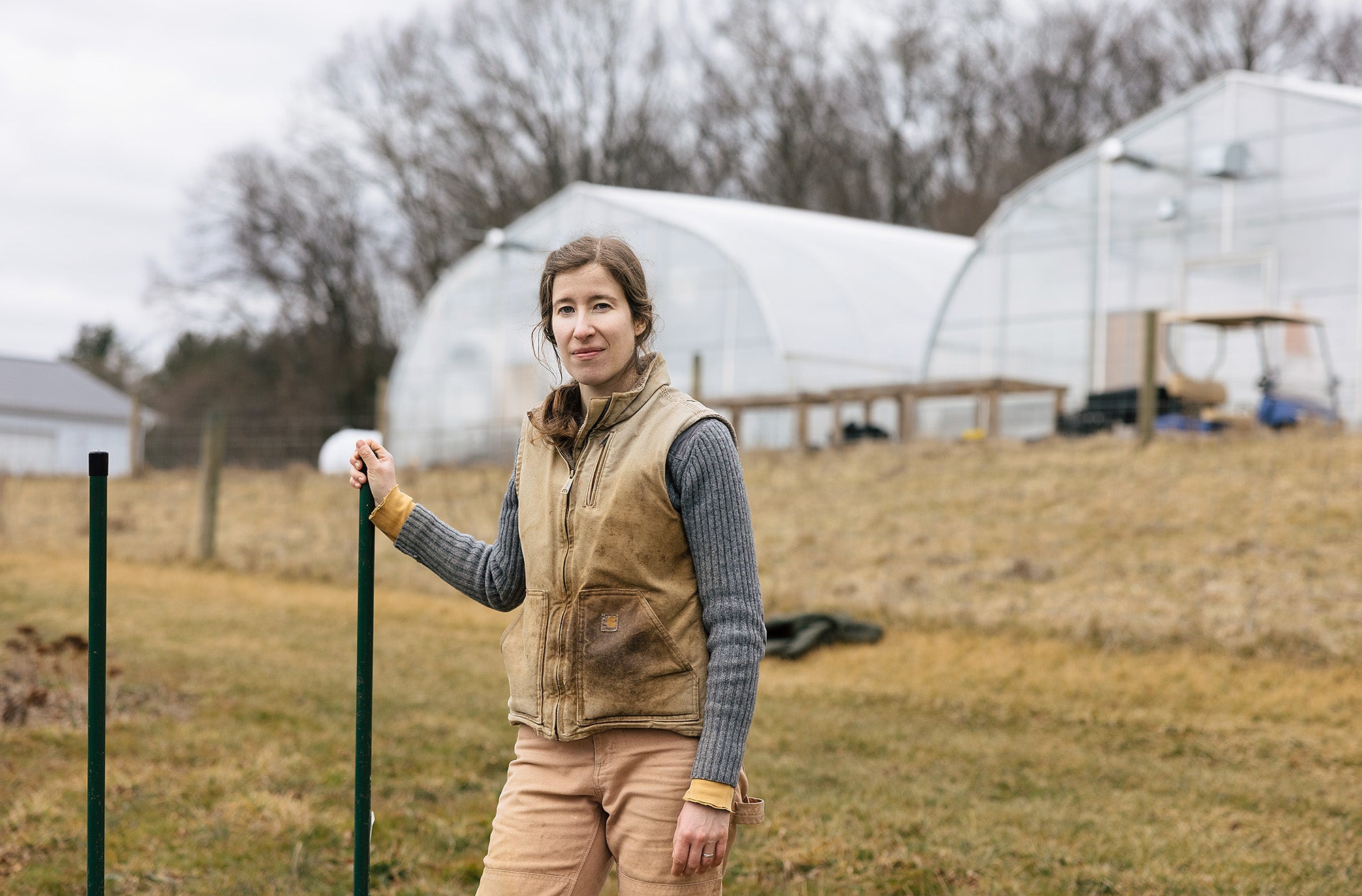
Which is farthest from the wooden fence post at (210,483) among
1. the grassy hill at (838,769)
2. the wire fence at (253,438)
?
the wire fence at (253,438)

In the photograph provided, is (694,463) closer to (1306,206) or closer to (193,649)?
(193,649)

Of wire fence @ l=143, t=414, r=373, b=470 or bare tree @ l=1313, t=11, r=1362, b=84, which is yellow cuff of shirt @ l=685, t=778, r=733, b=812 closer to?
wire fence @ l=143, t=414, r=373, b=470

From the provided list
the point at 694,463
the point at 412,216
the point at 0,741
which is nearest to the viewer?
the point at 694,463

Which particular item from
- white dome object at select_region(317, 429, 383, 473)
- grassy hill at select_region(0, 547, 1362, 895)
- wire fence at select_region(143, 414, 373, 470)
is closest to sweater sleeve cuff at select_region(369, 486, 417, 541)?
grassy hill at select_region(0, 547, 1362, 895)

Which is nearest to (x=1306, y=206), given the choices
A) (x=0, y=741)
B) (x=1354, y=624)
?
(x=1354, y=624)

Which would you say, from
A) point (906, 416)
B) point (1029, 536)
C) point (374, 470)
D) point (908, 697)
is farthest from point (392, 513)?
point (906, 416)

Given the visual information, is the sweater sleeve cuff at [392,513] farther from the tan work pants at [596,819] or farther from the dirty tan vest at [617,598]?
the tan work pants at [596,819]

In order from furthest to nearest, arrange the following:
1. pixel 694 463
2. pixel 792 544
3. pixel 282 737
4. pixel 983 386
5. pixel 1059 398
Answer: pixel 1059 398
pixel 983 386
pixel 792 544
pixel 282 737
pixel 694 463

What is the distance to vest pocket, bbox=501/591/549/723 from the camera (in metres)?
2.46

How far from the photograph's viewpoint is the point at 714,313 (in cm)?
2075

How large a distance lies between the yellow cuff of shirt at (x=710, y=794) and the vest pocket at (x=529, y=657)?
0.32m

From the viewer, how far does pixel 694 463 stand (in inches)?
93.5

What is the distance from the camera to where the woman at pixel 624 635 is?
2.35 meters

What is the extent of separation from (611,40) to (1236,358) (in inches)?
1112
